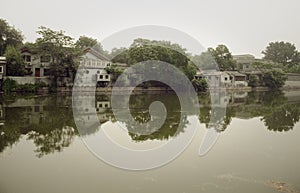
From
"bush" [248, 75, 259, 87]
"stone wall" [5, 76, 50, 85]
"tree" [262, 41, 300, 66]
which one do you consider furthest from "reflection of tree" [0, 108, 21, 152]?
"tree" [262, 41, 300, 66]

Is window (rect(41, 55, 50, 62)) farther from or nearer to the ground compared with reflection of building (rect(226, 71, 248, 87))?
farther from the ground

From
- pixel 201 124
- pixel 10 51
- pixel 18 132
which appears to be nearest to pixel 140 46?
pixel 10 51

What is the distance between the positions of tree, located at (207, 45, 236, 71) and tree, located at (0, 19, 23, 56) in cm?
2506

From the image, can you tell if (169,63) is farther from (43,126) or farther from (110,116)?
(43,126)

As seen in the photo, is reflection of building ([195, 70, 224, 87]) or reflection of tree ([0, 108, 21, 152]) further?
reflection of building ([195, 70, 224, 87])

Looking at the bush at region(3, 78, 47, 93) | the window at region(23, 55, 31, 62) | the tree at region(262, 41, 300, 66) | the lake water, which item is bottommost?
the lake water

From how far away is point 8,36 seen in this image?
3497cm

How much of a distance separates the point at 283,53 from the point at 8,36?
53.3m

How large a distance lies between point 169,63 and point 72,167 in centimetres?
2707

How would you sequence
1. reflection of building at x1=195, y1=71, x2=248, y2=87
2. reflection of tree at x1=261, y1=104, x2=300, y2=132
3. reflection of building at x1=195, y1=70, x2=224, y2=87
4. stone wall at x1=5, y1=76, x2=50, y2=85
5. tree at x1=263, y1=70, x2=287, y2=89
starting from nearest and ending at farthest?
reflection of tree at x1=261, y1=104, x2=300, y2=132, stone wall at x1=5, y1=76, x2=50, y2=85, reflection of building at x1=195, y1=70, x2=224, y2=87, reflection of building at x1=195, y1=71, x2=248, y2=87, tree at x1=263, y1=70, x2=287, y2=89

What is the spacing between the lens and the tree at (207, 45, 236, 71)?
44000 mm

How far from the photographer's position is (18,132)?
1023 centimetres

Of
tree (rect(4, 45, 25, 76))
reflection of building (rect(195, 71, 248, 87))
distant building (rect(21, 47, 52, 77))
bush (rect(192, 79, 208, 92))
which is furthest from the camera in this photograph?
reflection of building (rect(195, 71, 248, 87))

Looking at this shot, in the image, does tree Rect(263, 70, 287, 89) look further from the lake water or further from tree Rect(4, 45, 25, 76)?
the lake water
